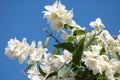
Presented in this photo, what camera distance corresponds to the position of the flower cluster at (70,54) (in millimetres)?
1364

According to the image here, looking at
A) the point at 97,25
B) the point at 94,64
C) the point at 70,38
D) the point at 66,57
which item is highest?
the point at 97,25

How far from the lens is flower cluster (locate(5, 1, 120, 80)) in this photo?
1364 millimetres

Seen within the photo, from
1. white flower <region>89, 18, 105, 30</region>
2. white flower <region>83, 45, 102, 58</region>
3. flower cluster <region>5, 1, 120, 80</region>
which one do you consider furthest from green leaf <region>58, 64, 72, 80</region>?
white flower <region>89, 18, 105, 30</region>

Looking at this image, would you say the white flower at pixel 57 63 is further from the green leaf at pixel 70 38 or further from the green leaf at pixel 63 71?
the green leaf at pixel 70 38

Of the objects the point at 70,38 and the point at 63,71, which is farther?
the point at 70,38

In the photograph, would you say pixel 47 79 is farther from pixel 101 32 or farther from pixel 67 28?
→ pixel 101 32

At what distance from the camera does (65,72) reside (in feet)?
4.57

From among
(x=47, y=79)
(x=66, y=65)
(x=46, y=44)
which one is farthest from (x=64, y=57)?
(x=46, y=44)

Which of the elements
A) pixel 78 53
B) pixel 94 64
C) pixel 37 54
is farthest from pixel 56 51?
pixel 94 64

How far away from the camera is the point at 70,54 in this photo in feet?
4.75

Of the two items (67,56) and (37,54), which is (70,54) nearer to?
(67,56)

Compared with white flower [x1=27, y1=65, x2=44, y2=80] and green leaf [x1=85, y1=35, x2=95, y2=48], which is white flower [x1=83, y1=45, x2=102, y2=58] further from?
white flower [x1=27, y1=65, x2=44, y2=80]

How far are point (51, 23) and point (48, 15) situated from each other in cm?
4

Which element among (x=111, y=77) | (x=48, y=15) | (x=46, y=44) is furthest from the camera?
(x=46, y=44)
